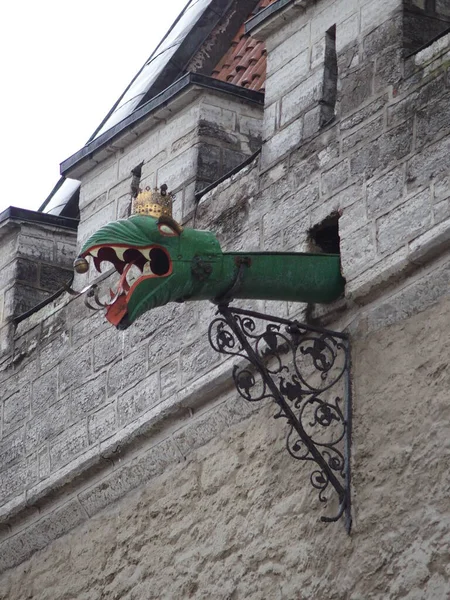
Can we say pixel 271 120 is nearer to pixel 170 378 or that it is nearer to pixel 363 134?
pixel 363 134

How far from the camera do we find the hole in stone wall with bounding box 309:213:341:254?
698cm

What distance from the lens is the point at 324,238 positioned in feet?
23.1

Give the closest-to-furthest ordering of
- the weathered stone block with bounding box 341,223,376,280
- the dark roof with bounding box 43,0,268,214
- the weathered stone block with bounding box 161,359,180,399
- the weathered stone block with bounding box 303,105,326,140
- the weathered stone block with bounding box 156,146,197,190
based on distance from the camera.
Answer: the weathered stone block with bounding box 341,223,376,280 → the weathered stone block with bounding box 303,105,326,140 → the weathered stone block with bounding box 161,359,180,399 → the weathered stone block with bounding box 156,146,197,190 → the dark roof with bounding box 43,0,268,214

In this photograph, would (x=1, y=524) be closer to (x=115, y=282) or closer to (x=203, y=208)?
(x=115, y=282)

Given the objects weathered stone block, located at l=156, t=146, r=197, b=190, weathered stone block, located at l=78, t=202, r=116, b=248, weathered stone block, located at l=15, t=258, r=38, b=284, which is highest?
weathered stone block, located at l=15, t=258, r=38, b=284

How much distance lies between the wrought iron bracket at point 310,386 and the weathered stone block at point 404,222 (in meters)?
0.37

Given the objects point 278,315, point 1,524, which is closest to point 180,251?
point 278,315

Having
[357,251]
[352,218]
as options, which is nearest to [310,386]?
[357,251]

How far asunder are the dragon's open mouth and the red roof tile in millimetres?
2266

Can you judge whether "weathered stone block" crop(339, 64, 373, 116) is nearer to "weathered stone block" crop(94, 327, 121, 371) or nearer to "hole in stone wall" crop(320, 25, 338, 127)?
"hole in stone wall" crop(320, 25, 338, 127)

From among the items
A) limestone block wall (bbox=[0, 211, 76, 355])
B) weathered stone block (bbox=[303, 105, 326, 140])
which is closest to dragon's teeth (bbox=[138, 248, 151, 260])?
weathered stone block (bbox=[303, 105, 326, 140])

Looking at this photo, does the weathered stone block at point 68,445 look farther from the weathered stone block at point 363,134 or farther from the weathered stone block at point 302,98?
the weathered stone block at point 363,134

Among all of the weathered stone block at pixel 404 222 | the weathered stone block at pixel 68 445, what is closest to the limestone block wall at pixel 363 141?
the weathered stone block at pixel 404 222

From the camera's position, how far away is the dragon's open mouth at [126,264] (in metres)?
6.40
